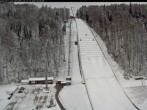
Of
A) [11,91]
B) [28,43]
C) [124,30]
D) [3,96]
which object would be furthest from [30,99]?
[124,30]

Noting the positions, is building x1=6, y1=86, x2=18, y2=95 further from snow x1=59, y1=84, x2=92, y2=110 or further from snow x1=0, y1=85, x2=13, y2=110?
snow x1=59, y1=84, x2=92, y2=110

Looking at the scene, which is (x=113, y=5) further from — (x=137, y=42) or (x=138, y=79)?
(x=138, y=79)

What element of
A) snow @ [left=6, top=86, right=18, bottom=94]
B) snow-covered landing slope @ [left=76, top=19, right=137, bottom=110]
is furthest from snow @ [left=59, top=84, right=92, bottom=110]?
snow @ [left=6, top=86, right=18, bottom=94]

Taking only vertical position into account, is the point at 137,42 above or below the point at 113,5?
below

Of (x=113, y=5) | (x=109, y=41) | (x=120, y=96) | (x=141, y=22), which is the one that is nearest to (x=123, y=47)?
(x=109, y=41)

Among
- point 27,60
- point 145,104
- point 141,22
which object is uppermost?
point 141,22

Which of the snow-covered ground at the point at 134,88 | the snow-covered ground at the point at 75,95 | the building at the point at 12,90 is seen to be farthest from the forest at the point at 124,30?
the building at the point at 12,90
